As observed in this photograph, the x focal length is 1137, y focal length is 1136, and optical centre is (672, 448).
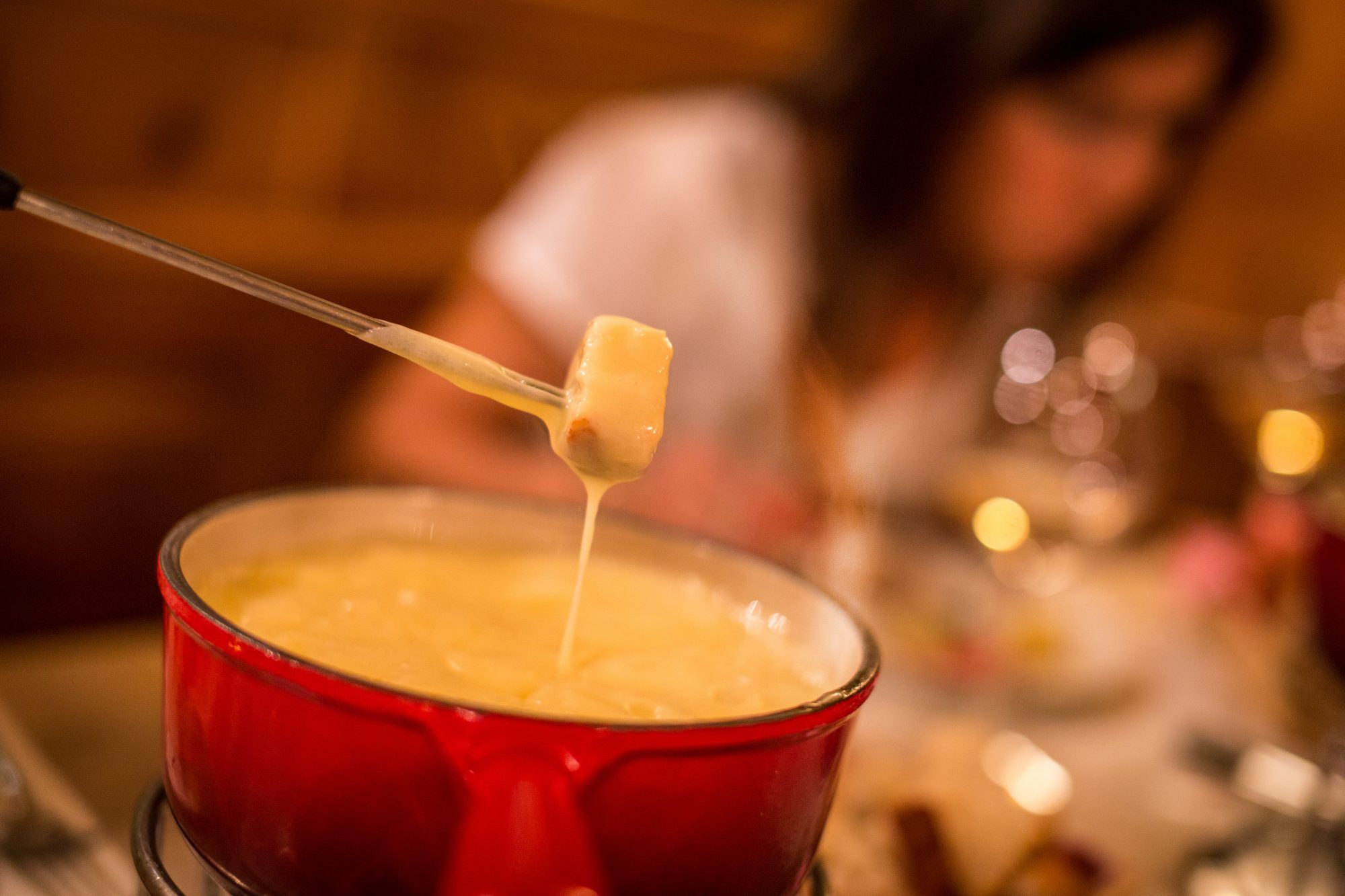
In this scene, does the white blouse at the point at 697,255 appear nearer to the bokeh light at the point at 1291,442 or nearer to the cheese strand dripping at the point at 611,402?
the bokeh light at the point at 1291,442

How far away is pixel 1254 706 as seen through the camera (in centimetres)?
112

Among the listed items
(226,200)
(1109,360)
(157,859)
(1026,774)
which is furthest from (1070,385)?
(226,200)

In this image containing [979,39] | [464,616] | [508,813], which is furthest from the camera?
[979,39]

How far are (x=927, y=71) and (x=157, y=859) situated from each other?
165 cm

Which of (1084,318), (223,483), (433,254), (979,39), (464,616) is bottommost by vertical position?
(223,483)

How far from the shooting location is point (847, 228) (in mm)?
1921

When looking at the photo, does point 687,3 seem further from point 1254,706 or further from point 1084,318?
point 1254,706

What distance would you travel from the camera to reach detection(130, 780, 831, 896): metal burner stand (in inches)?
15.2

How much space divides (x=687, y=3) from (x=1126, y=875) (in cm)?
265

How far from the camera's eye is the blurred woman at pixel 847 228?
167cm

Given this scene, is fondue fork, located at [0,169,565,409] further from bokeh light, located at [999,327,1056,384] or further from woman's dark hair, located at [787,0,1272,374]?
woman's dark hair, located at [787,0,1272,374]

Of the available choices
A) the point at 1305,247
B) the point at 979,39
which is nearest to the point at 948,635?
the point at 979,39

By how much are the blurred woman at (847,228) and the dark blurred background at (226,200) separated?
45 centimetres

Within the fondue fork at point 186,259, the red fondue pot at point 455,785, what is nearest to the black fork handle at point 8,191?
the fondue fork at point 186,259
